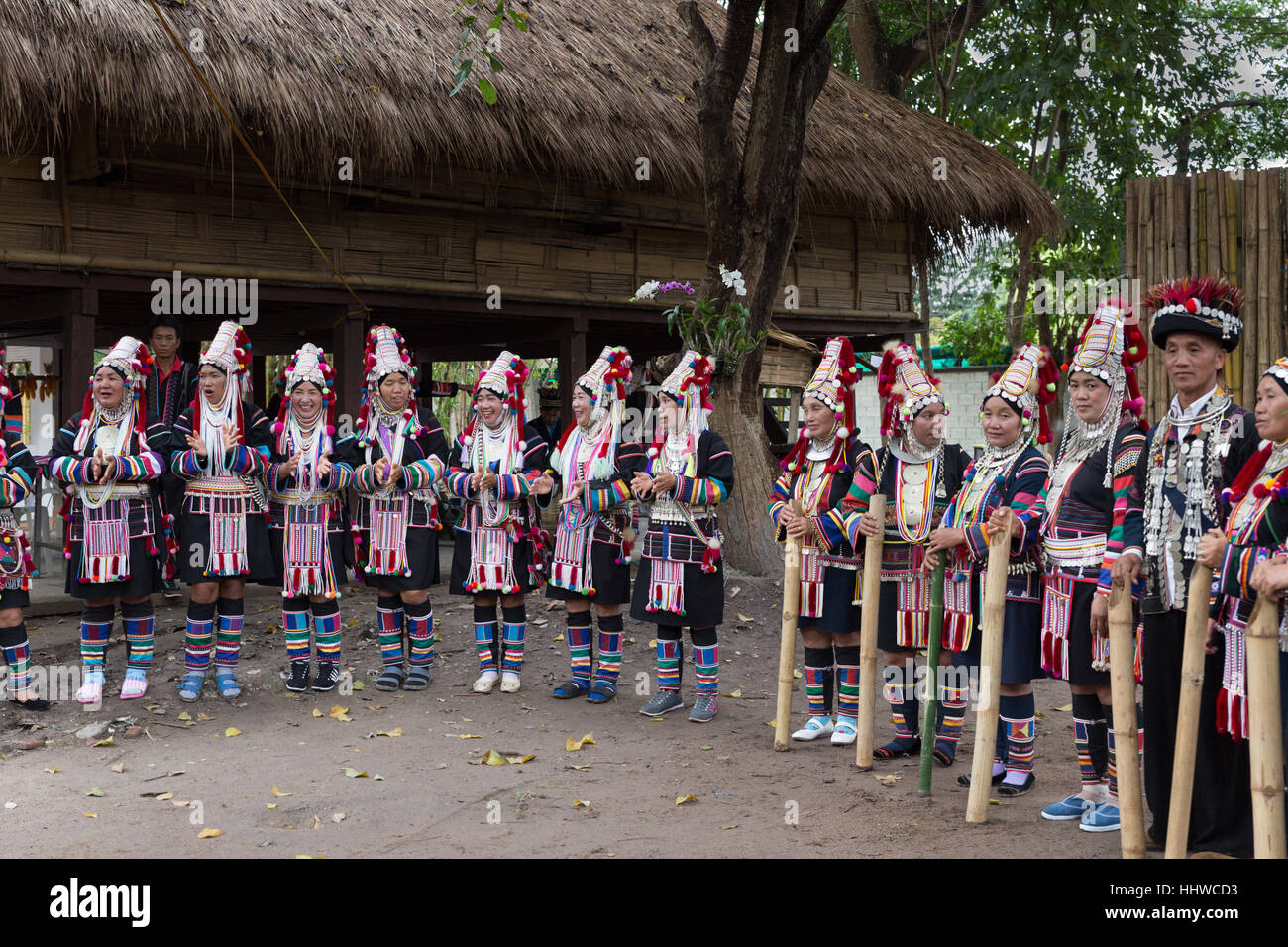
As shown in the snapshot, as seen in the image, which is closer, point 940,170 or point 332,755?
point 332,755

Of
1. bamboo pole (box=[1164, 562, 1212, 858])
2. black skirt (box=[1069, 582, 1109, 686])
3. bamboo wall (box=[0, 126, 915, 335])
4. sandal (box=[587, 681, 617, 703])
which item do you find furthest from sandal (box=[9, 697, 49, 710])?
bamboo pole (box=[1164, 562, 1212, 858])

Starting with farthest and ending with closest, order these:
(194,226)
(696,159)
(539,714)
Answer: (696,159), (194,226), (539,714)

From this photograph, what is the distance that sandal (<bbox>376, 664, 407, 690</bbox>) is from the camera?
6.80 m

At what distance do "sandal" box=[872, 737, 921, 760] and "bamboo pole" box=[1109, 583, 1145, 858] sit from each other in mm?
1695

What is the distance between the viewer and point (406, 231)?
387 inches

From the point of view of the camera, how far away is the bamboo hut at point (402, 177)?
8.09 metres

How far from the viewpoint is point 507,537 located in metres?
6.71

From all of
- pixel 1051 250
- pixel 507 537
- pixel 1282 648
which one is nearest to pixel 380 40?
pixel 507 537

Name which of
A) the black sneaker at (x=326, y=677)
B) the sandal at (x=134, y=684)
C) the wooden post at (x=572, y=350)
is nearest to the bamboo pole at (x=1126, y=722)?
the black sneaker at (x=326, y=677)

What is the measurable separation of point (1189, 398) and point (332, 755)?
381 centimetres

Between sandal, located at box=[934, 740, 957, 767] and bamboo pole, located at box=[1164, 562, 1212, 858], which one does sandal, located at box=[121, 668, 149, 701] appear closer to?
sandal, located at box=[934, 740, 957, 767]

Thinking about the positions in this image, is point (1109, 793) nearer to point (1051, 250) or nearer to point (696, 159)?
point (696, 159)

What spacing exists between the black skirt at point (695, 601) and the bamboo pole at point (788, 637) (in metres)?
0.62

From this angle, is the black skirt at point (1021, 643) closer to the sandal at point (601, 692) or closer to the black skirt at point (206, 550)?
the sandal at point (601, 692)
